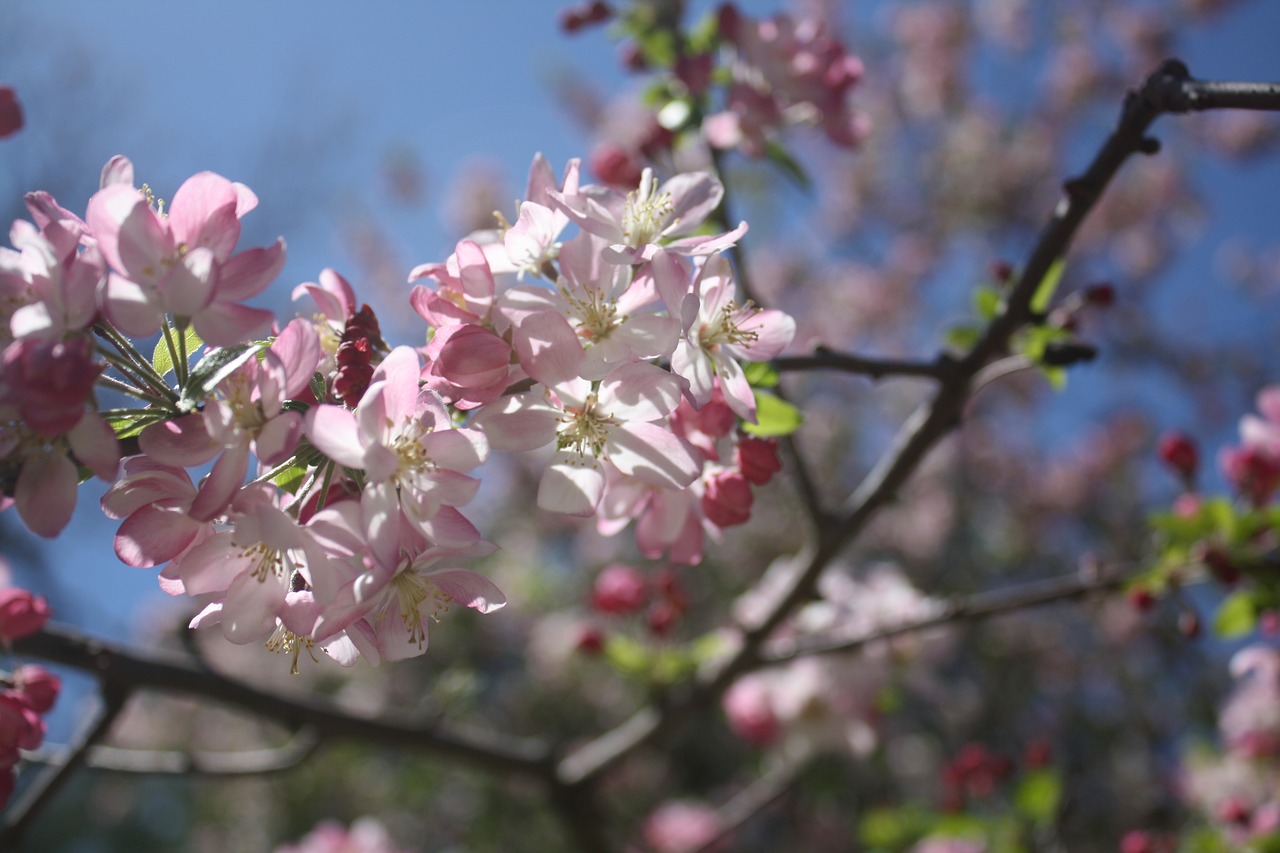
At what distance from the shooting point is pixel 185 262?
0.79 m

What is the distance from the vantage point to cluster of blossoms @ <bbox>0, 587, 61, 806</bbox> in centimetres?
95

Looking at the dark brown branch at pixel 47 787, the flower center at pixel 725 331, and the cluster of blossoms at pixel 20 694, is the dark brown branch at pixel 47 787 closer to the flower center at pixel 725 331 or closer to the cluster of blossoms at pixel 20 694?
the cluster of blossoms at pixel 20 694

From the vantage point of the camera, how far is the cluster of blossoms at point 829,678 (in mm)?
2396

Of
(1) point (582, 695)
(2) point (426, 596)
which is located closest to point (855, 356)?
(2) point (426, 596)

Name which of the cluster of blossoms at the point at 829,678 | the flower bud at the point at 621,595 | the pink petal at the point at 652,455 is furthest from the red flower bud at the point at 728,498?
the cluster of blossoms at the point at 829,678

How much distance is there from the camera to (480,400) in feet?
2.84

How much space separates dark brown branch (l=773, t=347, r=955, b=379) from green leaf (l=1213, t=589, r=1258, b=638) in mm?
924

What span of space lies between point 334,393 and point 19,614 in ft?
1.87

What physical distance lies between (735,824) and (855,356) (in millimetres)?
1768

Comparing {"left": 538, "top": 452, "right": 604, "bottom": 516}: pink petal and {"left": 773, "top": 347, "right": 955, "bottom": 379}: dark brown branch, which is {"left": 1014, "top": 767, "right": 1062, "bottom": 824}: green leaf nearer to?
{"left": 773, "top": 347, "right": 955, "bottom": 379}: dark brown branch

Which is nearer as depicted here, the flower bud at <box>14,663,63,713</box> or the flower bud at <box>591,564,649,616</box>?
the flower bud at <box>14,663,63,713</box>

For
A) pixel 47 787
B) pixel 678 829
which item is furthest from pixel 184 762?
pixel 678 829

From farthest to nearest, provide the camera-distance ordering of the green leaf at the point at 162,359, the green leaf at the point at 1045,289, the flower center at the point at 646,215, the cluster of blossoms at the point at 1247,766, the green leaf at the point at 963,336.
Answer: the cluster of blossoms at the point at 1247,766
the green leaf at the point at 963,336
the green leaf at the point at 1045,289
the flower center at the point at 646,215
the green leaf at the point at 162,359

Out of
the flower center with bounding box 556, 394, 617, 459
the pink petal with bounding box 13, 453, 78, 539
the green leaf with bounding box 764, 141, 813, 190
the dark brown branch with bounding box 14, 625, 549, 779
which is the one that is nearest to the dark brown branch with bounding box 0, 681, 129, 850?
the dark brown branch with bounding box 14, 625, 549, 779
